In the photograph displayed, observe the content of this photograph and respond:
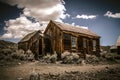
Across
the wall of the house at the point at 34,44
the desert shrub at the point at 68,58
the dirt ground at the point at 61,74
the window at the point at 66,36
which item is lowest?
the dirt ground at the point at 61,74

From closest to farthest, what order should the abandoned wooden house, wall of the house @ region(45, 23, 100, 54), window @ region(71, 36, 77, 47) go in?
1. wall of the house @ region(45, 23, 100, 54)
2. the abandoned wooden house
3. window @ region(71, 36, 77, 47)

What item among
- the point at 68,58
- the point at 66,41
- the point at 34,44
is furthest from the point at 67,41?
the point at 34,44

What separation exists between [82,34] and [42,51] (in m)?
5.56

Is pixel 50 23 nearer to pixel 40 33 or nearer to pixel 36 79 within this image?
pixel 40 33

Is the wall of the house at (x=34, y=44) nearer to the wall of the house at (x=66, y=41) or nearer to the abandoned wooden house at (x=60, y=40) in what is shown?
the abandoned wooden house at (x=60, y=40)

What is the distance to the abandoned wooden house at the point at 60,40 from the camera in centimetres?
1827

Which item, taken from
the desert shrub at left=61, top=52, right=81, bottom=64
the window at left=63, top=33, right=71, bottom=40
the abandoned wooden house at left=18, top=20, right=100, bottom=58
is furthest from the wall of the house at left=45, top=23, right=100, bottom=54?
the desert shrub at left=61, top=52, right=81, bottom=64

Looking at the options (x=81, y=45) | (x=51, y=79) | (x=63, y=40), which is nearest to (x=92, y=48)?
(x=81, y=45)

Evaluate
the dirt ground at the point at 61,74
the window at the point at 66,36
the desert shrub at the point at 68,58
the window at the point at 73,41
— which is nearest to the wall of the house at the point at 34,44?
the window at the point at 66,36

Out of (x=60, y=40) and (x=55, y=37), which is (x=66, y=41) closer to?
(x=60, y=40)

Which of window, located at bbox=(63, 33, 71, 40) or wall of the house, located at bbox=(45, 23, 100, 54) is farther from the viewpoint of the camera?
window, located at bbox=(63, 33, 71, 40)

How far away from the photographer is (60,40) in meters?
18.2

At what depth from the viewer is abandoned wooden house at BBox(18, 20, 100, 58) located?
719 inches

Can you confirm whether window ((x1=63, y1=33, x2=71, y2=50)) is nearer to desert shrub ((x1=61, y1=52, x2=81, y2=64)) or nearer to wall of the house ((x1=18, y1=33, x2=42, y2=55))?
desert shrub ((x1=61, y1=52, x2=81, y2=64))
